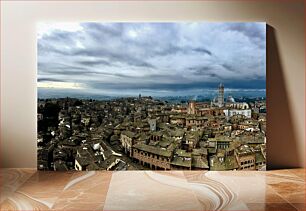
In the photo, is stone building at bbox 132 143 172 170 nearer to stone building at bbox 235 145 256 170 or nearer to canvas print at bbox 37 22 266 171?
canvas print at bbox 37 22 266 171

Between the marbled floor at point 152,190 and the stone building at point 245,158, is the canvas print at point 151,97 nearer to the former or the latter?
the stone building at point 245,158

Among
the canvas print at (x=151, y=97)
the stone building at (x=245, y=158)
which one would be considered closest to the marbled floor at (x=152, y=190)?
the stone building at (x=245, y=158)

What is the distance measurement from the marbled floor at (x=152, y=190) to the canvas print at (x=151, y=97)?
0.19m

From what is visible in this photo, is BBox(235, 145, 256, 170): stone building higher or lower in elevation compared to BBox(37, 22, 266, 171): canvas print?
lower

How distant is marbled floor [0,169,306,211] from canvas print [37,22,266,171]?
0.19 metres

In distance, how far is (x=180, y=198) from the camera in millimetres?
3285

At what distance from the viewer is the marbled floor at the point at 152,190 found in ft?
10.2

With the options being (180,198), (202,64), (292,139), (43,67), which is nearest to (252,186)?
(180,198)

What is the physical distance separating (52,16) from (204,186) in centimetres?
214

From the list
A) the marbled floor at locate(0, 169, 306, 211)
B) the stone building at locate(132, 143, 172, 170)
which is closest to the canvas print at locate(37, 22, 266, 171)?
the stone building at locate(132, 143, 172, 170)

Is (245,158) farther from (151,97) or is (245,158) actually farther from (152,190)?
(152,190)

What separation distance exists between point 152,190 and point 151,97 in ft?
3.67

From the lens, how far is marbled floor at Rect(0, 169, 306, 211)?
3.10m

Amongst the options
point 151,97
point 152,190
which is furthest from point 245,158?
point 152,190
